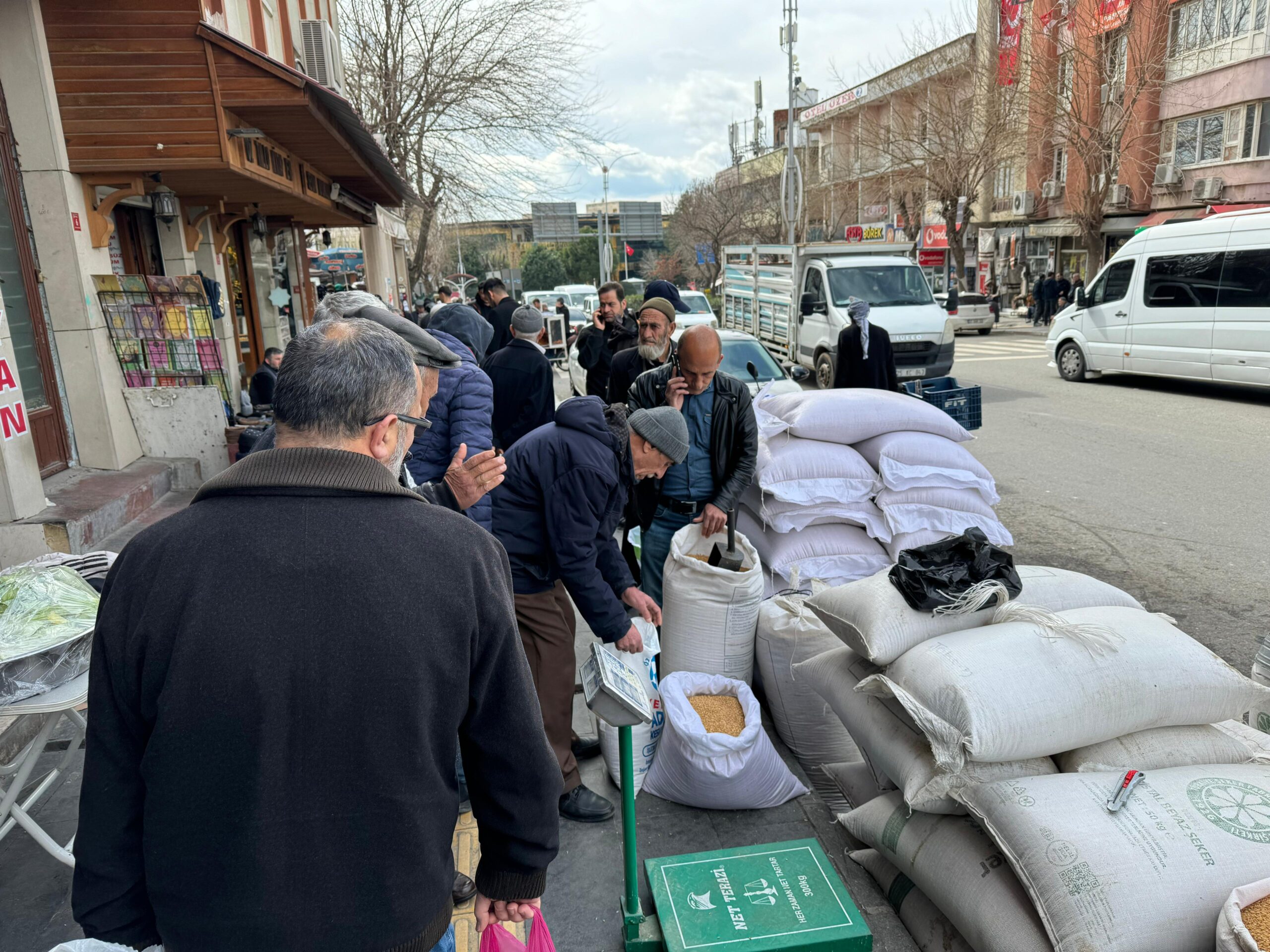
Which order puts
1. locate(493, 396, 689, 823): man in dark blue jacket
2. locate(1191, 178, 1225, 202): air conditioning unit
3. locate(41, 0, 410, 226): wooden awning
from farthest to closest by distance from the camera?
locate(1191, 178, 1225, 202): air conditioning unit, locate(41, 0, 410, 226): wooden awning, locate(493, 396, 689, 823): man in dark blue jacket

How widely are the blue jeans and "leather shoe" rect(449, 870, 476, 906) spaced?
174cm

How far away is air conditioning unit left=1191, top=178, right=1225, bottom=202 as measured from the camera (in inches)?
882

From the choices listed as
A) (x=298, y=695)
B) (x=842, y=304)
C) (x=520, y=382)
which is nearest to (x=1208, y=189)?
(x=842, y=304)

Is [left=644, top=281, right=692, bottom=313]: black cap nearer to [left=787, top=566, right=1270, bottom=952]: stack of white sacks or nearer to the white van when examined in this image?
[left=787, top=566, right=1270, bottom=952]: stack of white sacks

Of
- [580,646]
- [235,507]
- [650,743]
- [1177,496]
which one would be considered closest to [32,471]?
[580,646]

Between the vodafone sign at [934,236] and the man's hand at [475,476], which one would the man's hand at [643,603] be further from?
the vodafone sign at [934,236]

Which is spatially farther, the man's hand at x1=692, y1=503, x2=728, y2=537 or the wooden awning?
the wooden awning

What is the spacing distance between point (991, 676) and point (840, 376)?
5455 millimetres

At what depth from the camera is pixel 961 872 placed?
7.81 ft

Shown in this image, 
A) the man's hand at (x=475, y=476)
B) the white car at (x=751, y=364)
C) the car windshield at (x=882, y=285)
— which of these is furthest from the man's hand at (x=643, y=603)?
the car windshield at (x=882, y=285)

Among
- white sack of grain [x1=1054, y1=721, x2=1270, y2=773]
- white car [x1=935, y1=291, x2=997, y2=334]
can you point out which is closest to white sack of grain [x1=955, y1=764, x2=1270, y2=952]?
white sack of grain [x1=1054, y1=721, x2=1270, y2=773]

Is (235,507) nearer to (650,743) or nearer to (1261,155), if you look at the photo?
(650,743)

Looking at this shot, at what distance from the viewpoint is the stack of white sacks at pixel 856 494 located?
440 cm

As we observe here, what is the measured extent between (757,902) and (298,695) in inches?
71.5
